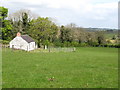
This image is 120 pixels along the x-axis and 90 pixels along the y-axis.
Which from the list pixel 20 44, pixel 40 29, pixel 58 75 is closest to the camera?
Result: pixel 58 75

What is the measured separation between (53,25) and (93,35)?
89.4 ft

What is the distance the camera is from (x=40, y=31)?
65.5 m

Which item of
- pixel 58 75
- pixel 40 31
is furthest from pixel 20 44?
pixel 58 75

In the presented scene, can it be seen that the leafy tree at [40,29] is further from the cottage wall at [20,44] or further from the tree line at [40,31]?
the cottage wall at [20,44]

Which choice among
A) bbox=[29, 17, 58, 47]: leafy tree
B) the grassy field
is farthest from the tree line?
the grassy field

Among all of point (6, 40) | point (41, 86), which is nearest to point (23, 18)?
point (6, 40)

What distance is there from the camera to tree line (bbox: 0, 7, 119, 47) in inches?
2291

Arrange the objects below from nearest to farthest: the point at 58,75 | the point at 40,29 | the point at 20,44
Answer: the point at 58,75, the point at 20,44, the point at 40,29

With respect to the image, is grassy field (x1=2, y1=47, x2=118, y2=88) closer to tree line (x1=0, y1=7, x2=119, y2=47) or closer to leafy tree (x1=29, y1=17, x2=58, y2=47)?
tree line (x1=0, y1=7, x2=119, y2=47)

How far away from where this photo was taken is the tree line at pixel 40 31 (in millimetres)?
58203

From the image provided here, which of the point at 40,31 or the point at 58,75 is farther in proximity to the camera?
the point at 40,31

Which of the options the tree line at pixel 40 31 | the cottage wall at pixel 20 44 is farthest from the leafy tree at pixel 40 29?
the cottage wall at pixel 20 44

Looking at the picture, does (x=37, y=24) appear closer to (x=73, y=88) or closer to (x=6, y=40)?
(x=6, y=40)

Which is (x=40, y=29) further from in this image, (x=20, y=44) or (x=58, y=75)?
(x=58, y=75)
